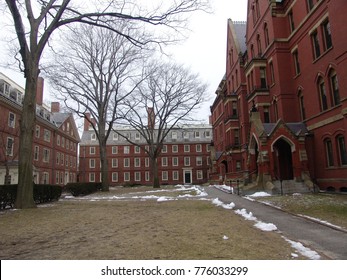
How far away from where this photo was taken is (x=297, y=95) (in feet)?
73.4

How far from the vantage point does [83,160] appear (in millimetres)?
64062

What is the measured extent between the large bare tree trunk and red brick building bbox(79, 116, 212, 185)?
159ft

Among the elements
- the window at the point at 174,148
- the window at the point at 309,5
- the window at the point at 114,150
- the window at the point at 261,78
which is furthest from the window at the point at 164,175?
the window at the point at 309,5

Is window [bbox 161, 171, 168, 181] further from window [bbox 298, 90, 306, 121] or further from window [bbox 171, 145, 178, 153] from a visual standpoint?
window [bbox 298, 90, 306, 121]

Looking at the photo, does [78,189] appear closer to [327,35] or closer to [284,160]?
[284,160]

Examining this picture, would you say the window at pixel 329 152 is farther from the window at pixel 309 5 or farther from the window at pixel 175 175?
the window at pixel 175 175

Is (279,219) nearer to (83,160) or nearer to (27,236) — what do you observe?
(27,236)

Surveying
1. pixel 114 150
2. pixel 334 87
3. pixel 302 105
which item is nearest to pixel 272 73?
pixel 302 105

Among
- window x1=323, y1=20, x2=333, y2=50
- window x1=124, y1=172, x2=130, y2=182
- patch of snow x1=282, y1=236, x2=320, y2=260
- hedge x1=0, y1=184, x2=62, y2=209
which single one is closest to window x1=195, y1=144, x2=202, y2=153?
window x1=124, y1=172, x2=130, y2=182

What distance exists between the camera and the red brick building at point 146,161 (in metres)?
62.9

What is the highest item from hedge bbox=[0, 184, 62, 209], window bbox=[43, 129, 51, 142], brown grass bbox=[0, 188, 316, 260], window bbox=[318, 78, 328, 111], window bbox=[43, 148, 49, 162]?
window bbox=[43, 129, 51, 142]

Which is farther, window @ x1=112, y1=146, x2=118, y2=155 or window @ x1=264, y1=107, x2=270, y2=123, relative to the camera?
window @ x1=112, y1=146, x2=118, y2=155

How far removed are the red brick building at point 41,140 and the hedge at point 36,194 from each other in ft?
21.6

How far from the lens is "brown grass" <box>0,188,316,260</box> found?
5.44m
